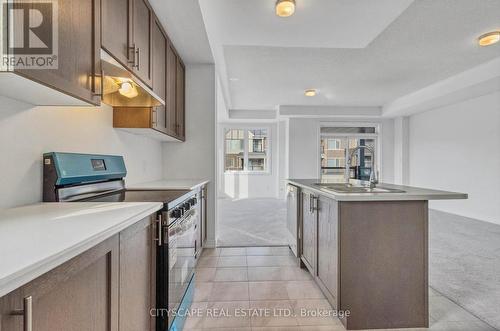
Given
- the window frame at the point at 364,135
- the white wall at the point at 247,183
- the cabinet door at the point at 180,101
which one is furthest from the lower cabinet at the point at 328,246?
the white wall at the point at 247,183

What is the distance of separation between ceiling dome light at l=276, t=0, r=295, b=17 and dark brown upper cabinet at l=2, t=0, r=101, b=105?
1.54 m

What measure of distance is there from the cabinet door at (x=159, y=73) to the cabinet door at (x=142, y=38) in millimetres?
143

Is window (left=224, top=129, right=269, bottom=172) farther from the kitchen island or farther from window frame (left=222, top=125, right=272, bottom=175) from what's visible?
the kitchen island

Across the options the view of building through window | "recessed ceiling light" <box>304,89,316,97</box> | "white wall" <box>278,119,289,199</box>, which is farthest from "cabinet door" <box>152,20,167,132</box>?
the view of building through window

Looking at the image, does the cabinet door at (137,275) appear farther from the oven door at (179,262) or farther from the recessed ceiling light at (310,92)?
the recessed ceiling light at (310,92)

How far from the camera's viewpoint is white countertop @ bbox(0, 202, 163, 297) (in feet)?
1.88

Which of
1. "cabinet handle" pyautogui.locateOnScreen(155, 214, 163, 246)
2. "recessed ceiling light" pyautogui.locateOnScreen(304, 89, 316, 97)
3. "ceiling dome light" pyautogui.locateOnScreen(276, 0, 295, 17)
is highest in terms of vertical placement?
"recessed ceiling light" pyautogui.locateOnScreen(304, 89, 316, 97)

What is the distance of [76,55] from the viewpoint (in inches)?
48.3

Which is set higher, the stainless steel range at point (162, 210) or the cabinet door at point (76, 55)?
the cabinet door at point (76, 55)

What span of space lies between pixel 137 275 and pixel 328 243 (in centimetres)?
128

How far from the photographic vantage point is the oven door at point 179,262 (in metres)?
1.46

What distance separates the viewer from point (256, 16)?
2691 mm

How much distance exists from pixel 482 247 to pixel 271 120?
5.70m

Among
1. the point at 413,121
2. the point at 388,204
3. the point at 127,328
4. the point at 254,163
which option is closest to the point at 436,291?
the point at 388,204
